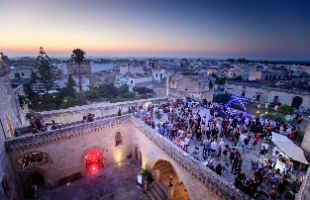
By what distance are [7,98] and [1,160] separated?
497cm

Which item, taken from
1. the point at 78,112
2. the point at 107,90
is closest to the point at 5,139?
the point at 78,112

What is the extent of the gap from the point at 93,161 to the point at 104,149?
177cm

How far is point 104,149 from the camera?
15.4 metres

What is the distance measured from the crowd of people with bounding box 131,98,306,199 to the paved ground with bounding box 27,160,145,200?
5.17m

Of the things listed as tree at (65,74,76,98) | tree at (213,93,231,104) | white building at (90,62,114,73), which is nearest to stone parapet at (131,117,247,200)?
tree at (213,93,231,104)

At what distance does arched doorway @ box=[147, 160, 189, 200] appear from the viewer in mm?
11180

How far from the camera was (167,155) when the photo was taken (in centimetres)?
1077

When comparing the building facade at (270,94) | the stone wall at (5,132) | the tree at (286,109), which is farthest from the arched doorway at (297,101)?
the stone wall at (5,132)

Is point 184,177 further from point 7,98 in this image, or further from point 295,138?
point 7,98

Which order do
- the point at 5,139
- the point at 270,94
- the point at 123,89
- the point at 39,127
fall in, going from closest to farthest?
the point at 5,139 → the point at 39,127 → the point at 270,94 → the point at 123,89

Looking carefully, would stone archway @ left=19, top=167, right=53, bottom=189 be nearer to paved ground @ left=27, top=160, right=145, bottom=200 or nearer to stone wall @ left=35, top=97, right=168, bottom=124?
paved ground @ left=27, top=160, right=145, bottom=200

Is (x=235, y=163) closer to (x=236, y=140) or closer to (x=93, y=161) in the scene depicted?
(x=236, y=140)

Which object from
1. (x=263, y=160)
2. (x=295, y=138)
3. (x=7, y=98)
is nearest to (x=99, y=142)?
(x=7, y=98)

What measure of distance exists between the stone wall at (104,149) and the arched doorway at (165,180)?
29.4 inches
